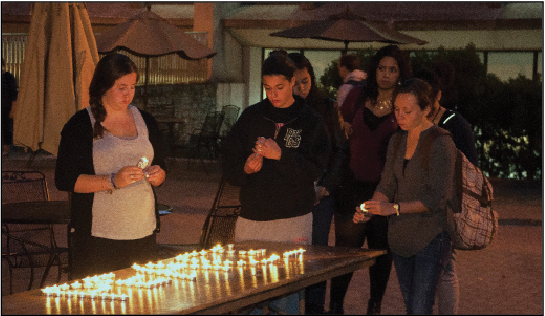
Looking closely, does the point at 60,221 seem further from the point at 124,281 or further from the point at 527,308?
the point at 527,308

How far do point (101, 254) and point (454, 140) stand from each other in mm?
2311

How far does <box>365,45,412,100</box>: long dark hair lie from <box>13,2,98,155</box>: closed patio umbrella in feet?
7.60

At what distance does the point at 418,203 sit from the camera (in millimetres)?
4195

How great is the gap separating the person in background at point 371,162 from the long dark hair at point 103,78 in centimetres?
191

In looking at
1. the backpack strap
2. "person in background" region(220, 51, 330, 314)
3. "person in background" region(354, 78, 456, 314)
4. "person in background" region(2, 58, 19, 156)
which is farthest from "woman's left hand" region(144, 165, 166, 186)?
"person in background" region(2, 58, 19, 156)

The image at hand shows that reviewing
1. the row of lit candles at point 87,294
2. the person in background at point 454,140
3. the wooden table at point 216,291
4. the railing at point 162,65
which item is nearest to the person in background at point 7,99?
the railing at point 162,65

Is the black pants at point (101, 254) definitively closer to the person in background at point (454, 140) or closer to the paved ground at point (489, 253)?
the person in background at point (454, 140)

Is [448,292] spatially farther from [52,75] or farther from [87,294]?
[52,75]

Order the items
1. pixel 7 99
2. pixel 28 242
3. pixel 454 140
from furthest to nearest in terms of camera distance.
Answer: pixel 7 99, pixel 28 242, pixel 454 140

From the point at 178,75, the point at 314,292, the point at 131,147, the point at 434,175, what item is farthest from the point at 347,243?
the point at 178,75

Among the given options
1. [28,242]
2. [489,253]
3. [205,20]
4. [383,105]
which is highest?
[205,20]

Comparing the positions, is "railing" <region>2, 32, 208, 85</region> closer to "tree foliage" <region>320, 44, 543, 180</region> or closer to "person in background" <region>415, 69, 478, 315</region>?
"tree foliage" <region>320, 44, 543, 180</region>

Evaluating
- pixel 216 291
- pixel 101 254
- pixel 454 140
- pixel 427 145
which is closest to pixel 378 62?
pixel 454 140

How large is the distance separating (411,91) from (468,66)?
458 inches
